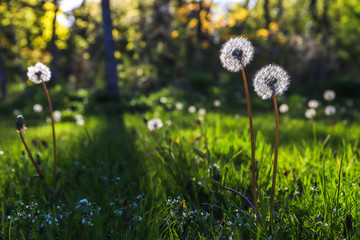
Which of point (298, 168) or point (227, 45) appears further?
point (298, 168)

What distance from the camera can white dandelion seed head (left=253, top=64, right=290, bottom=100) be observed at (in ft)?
4.16

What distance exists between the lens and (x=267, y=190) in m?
1.93

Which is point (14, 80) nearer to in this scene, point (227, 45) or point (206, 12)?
point (206, 12)

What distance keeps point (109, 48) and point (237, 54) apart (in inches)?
337

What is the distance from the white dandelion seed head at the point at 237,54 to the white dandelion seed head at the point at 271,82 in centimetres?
9

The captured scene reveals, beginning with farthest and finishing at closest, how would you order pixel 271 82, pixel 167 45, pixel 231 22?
1. pixel 231 22
2. pixel 167 45
3. pixel 271 82

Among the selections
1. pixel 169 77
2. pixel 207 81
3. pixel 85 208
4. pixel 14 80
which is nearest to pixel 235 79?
pixel 169 77

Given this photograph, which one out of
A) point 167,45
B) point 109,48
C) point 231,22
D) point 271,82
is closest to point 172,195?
point 271,82

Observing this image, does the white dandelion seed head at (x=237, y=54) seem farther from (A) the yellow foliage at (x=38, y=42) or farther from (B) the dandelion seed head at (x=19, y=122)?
(A) the yellow foliage at (x=38, y=42)

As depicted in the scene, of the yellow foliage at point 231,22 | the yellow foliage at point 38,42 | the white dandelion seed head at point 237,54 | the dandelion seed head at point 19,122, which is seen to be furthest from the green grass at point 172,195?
the yellow foliage at point 38,42

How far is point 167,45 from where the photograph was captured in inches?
615

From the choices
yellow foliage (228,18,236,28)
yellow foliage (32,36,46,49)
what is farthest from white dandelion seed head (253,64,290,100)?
yellow foliage (32,36,46,49)

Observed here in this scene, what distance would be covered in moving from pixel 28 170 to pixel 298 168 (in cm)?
208

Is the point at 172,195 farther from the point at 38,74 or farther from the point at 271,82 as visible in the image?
the point at 38,74
